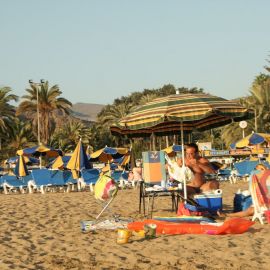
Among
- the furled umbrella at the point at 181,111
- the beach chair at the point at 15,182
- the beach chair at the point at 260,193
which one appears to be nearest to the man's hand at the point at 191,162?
the furled umbrella at the point at 181,111

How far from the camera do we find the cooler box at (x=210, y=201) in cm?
878

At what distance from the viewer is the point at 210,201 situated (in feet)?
29.0

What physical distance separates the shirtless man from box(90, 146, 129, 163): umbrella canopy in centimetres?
1569

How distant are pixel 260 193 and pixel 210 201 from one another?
0.84 metres

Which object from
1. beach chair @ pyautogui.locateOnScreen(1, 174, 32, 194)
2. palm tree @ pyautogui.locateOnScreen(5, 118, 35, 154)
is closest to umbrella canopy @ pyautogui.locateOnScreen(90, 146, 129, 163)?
beach chair @ pyautogui.locateOnScreen(1, 174, 32, 194)

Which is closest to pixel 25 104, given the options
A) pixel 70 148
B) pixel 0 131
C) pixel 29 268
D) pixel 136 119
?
pixel 0 131

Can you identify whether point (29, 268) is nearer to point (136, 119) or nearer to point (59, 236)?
point (59, 236)

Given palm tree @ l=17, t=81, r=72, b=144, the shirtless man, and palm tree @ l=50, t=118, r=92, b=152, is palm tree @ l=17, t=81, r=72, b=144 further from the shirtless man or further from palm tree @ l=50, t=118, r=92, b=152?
the shirtless man

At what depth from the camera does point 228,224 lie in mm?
7461

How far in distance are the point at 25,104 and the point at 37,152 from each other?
2423 centimetres

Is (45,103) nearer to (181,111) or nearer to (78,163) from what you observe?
(78,163)

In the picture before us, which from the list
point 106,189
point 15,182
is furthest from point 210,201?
point 15,182

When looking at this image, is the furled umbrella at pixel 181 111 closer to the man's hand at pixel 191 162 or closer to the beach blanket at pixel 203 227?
the man's hand at pixel 191 162

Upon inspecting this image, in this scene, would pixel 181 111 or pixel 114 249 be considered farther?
pixel 181 111
